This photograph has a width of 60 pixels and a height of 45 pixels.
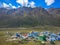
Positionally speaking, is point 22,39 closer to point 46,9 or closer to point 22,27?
point 22,27

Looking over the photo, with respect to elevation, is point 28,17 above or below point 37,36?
above

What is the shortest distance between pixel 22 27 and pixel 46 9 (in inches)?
34.2

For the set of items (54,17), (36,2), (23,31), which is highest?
(36,2)

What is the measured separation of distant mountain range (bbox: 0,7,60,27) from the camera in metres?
4.61

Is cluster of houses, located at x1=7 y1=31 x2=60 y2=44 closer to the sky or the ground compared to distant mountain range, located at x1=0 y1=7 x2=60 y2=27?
closer to the ground

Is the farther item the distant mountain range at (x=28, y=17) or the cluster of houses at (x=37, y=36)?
the distant mountain range at (x=28, y=17)

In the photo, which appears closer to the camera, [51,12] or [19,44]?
[19,44]

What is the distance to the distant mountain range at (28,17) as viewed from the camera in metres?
4.61

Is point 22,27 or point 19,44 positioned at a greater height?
point 22,27

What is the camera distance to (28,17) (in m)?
4.61

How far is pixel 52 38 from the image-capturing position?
179 inches

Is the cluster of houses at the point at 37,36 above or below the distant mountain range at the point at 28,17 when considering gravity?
below

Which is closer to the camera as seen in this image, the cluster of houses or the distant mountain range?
the cluster of houses

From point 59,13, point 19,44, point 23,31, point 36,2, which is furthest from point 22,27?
point 59,13
